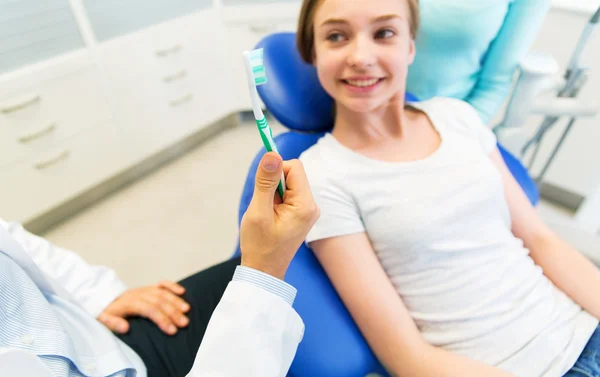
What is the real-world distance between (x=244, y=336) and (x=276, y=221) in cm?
16

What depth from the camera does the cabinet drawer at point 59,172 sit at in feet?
5.30

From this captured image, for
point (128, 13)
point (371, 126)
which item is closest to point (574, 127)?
point (371, 126)

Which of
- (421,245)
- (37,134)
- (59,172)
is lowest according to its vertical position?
(59,172)

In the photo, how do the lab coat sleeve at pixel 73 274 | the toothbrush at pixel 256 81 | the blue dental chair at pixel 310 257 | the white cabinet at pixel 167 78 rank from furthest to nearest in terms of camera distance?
the white cabinet at pixel 167 78 → the lab coat sleeve at pixel 73 274 → the blue dental chair at pixel 310 257 → the toothbrush at pixel 256 81

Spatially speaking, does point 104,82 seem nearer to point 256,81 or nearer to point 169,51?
point 169,51

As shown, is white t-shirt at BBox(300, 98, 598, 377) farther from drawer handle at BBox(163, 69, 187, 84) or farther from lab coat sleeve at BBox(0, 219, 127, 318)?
drawer handle at BBox(163, 69, 187, 84)

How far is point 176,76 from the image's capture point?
2.05 m

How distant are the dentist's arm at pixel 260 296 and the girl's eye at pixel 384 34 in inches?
17.0

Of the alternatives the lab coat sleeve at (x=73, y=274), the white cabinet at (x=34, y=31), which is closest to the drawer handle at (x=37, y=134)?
the white cabinet at (x=34, y=31)

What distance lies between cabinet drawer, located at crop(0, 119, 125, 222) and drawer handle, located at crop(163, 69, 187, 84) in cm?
37

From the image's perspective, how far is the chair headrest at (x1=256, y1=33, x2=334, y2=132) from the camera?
3.08 ft

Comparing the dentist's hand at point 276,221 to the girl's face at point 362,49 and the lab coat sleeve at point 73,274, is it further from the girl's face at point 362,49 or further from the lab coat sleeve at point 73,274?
the lab coat sleeve at point 73,274

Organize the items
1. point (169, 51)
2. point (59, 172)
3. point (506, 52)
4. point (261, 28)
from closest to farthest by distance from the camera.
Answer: point (506, 52)
point (59, 172)
point (169, 51)
point (261, 28)

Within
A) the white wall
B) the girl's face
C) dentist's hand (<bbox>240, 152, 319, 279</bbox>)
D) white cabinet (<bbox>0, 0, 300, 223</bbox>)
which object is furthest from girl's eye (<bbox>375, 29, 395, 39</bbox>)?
white cabinet (<bbox>0, 0, 300, 223</bbox>)
